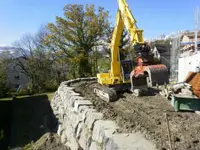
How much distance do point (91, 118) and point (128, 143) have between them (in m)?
1.90

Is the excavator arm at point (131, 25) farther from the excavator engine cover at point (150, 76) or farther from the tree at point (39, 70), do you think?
the tree at point (39, 70)

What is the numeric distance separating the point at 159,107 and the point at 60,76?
28.5m

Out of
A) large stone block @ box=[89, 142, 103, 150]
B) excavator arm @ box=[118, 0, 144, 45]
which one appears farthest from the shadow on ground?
large stone block @ box=[89, 142, 103, 150]

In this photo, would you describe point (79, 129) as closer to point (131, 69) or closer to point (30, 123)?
point (131, 69)

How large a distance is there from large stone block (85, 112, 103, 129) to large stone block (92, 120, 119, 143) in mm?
221

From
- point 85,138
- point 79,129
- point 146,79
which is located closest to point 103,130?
point 85,138

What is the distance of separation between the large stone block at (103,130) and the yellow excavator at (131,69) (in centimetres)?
317

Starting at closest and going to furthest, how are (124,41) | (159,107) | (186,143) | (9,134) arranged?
1. (186,143)
2. (159,107)
3. (9,134)
4. (124,41)

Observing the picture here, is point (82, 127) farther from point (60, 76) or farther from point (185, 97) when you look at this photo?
point (60, 76)

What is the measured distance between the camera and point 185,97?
19.6ft

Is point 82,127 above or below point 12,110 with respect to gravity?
above

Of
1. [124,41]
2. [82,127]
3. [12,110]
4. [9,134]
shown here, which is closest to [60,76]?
[124,41]

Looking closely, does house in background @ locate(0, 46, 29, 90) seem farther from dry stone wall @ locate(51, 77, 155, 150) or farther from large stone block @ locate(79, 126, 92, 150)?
large stone block @ locate(79, 126, 92, 150)

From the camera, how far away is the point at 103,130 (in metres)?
4.53
